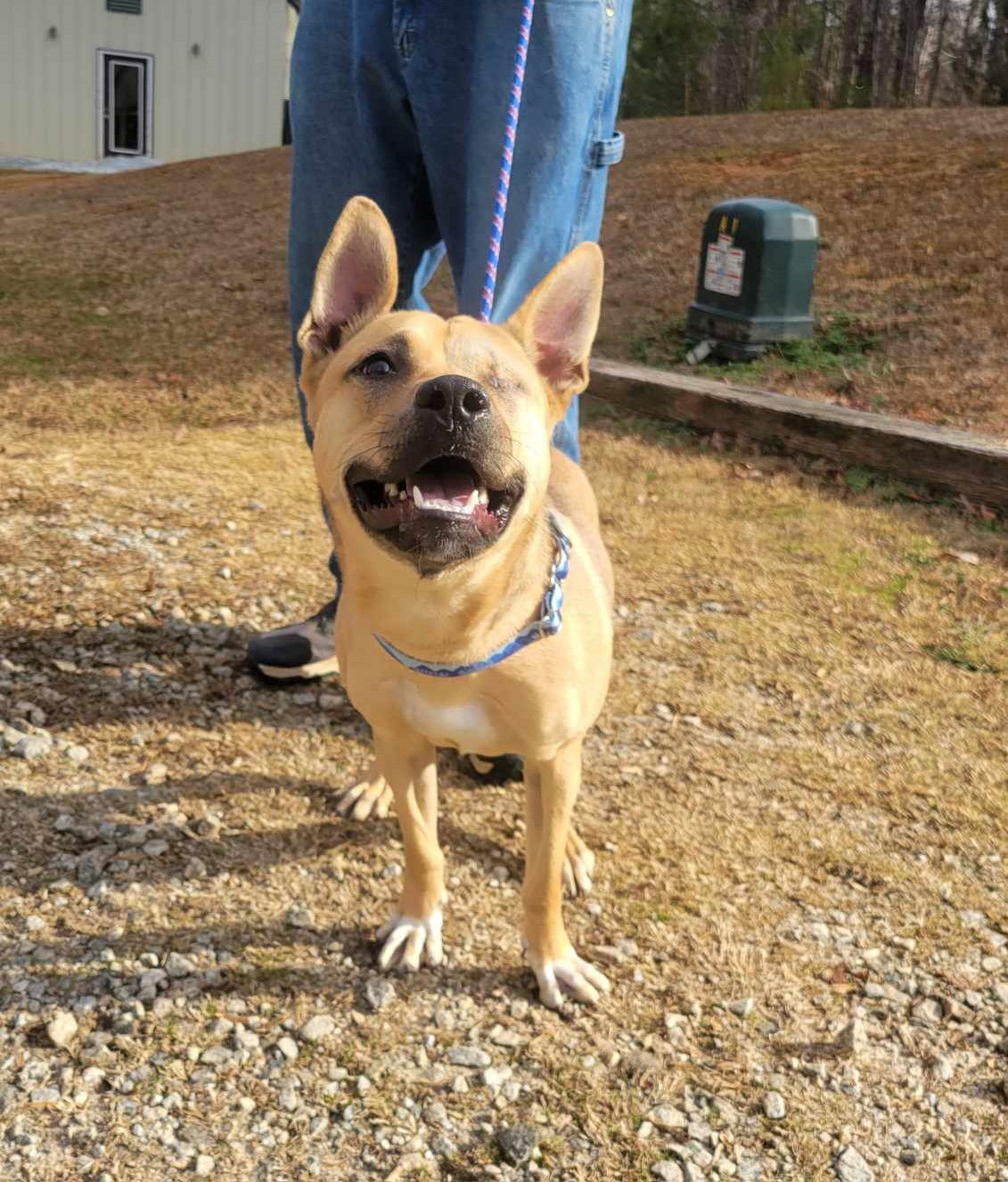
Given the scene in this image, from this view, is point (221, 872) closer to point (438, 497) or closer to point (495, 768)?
point (495, 768)

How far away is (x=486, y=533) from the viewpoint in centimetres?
199

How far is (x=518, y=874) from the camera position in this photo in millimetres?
2787

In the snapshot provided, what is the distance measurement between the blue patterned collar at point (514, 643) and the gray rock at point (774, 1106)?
3.08ft

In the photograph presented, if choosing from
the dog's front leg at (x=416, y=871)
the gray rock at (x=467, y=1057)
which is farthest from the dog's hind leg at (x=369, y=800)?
the gray rock at (x=467, y=1057)

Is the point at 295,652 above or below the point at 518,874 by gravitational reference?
above

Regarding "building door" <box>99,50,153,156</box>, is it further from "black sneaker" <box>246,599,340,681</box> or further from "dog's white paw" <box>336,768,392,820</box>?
"dog's white paw" <box>336,768,392,820</box>

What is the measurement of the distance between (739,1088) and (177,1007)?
43.0 inches

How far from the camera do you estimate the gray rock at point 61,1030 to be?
2184 mm

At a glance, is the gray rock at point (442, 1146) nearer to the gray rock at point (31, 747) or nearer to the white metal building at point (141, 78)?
the gray rock at point (31, 747)

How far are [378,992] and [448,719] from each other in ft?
1.99

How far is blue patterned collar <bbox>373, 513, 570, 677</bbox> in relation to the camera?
7.04ft

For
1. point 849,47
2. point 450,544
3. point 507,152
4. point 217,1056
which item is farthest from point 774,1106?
point 849,47

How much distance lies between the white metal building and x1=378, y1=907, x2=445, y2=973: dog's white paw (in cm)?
2068

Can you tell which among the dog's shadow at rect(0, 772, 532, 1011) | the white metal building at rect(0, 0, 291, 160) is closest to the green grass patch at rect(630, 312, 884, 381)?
the dog's shadow at rect(0, 772, 532, 1011)
